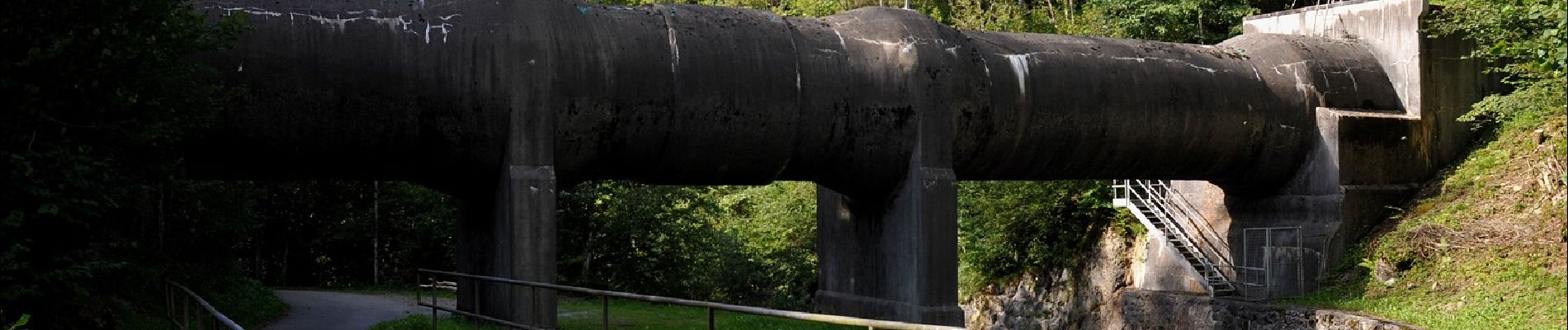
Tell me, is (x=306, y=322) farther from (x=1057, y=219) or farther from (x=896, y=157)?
(x=1057, y=219)

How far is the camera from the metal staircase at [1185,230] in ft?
80.3

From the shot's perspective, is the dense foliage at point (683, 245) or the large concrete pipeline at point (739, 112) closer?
the large concrete pipeline at point (739, 112)

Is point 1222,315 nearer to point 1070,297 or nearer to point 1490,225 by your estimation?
point 1490,225

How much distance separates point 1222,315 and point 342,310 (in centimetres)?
1451

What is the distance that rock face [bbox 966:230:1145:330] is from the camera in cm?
2847

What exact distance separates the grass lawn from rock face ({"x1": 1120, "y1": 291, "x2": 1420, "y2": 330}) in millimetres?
6411

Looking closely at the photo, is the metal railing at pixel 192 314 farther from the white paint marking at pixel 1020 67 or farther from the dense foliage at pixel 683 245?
the dense foliage at pixel 683 245

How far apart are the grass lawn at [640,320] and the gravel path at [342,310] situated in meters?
1.81

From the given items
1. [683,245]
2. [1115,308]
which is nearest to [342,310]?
[683,245]

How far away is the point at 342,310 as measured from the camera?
960 inches

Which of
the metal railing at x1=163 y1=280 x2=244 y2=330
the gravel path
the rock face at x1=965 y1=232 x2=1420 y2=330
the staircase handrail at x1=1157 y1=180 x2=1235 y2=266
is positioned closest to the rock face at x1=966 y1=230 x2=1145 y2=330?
the rock face at x1=965 y1=232 x2=1420 y2=330

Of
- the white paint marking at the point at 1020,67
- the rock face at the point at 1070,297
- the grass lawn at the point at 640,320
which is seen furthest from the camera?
the rock face at the point at 1070,297

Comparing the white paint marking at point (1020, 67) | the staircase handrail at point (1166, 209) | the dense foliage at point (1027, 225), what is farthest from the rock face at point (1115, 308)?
the white paint marking at point (1020, 67)

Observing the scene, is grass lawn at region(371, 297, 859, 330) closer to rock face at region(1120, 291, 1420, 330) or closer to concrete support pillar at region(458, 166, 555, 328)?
concrete support pillar at region(458, 166, 555, 328)
